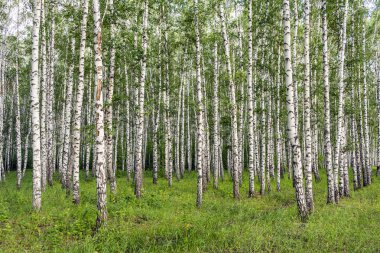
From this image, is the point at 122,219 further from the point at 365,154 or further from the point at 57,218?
the point at 365,154

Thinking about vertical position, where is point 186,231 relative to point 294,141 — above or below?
below

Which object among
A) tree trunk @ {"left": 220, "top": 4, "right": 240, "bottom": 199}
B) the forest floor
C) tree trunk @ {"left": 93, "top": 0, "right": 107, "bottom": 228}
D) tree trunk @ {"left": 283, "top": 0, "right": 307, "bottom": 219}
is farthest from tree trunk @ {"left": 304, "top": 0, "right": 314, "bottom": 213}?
tree trunk @ {"left": 93, "top": 0, "right": 107, "bottom": 228}

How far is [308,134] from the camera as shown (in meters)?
10.7

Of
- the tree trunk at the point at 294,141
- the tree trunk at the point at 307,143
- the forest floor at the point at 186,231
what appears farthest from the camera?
the tree trunk at the point at 307,143

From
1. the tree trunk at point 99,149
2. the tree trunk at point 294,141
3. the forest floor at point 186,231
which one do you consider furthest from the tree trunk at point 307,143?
the tree trunk at point 99,149

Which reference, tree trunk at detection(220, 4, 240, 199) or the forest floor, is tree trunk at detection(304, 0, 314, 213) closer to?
the forest floor

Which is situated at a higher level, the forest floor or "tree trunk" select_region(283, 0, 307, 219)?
"tree trunk" select_region(283, 0, 307, 219)

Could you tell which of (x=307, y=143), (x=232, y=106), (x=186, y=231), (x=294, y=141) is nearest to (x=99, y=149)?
(x=186, y=231)

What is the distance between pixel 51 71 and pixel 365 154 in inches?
792

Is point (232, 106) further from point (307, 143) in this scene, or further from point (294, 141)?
point (294, 141)

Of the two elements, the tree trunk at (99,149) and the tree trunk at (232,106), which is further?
the tree trunk at (232,106)

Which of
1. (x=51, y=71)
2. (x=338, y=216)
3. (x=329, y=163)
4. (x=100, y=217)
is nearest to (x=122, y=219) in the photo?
(x=100, y=217)

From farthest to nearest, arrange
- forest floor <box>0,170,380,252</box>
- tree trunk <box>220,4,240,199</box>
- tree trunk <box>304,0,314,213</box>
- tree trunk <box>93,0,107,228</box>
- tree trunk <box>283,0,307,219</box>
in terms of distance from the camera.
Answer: tree trunk <box>220,4,240,199</box> < tree trunk <box>304,0,314,213</box> < tree trunk <box>283,0,307,219</box> < tree trunk <box>93,0,107,228</box> < forest floor <box>0,170,380,252</box>

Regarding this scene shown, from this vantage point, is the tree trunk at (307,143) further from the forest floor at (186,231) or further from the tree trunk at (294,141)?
the tree trunk at (294,141)
